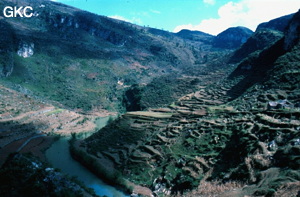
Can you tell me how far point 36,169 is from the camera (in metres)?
30.3

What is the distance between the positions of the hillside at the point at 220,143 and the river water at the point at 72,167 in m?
2.07

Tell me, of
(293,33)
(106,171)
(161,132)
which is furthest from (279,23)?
(106,171)

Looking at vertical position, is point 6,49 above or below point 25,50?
below

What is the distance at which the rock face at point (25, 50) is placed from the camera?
380 ft

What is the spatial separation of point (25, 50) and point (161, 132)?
104586mm

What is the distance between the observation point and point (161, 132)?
133 ft

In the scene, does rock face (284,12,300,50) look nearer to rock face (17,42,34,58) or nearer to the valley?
the valley

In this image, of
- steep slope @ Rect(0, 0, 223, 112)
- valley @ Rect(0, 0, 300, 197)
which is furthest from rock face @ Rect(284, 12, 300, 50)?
steep slope @ Rect(0, 0, 223, 112)

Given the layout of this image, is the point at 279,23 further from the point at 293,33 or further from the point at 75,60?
the point at 75,60

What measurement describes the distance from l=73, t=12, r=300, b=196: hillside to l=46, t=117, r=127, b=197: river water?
2.07m

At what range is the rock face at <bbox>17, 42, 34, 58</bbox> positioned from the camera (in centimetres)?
11593

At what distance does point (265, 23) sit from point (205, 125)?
472 feet

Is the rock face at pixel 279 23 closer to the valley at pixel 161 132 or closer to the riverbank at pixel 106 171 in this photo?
A: the valley at pixel 161 132

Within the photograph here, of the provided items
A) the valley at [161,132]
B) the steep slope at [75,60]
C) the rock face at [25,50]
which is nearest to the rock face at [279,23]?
the valley at [161,132]
